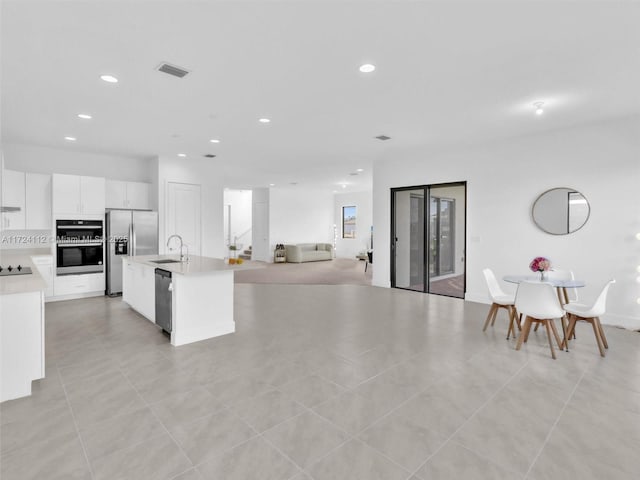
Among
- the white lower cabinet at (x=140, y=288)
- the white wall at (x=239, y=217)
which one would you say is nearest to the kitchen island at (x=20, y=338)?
the white lower cabinet at (x=140, y=288)

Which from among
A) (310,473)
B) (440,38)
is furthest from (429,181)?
(310,473)

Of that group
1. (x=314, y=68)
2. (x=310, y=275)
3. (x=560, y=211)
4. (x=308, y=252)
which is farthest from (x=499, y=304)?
(x=308, y=252)

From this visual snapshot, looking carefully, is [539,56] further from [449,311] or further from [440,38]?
[449,311]

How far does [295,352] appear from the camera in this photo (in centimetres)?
379

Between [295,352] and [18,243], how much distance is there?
5694 mm

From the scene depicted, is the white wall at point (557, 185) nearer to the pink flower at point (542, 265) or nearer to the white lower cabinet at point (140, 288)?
the pink flower at point (542, 265)

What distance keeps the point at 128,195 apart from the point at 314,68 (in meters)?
5.58

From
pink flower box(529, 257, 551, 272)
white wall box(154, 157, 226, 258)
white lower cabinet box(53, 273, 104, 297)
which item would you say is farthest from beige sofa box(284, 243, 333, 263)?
pink flower box(529, 257, 551, 272)

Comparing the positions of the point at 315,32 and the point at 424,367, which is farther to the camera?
the point at 424,367

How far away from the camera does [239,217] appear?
15188 mm

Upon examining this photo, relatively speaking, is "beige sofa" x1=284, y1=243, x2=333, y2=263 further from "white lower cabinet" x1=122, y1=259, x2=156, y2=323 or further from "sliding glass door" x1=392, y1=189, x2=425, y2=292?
"white lower cabinet" x1=122, y1=259, x2=156, y2=323

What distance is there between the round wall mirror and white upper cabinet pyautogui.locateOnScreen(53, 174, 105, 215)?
7.66 metres

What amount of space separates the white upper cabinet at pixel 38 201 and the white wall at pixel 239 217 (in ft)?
28.3

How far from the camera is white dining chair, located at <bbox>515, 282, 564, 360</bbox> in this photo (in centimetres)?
368
